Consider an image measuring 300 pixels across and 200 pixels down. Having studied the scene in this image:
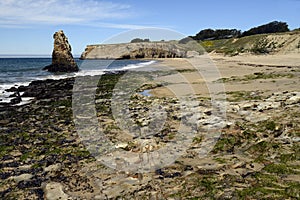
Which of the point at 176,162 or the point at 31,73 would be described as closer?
Answer: the point at 176,162

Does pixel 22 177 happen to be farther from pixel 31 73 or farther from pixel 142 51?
pixel 142 51

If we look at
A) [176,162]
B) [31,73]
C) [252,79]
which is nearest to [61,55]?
[31,73]

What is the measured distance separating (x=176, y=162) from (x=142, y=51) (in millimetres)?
90806

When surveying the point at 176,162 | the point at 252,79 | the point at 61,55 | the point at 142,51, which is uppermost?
the point at 142,51

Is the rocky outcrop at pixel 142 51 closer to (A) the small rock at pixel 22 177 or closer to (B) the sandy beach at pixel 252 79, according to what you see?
(B) the sandy beach at pixel 252 79

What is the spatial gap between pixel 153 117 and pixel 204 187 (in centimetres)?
527

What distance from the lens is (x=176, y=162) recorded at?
612 centimetres

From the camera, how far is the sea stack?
42969mm

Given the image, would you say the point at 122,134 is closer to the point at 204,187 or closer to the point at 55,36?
the point at 204,187

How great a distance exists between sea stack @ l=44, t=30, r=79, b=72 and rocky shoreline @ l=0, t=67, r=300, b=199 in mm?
33793

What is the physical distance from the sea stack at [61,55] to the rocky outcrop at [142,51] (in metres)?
46.0

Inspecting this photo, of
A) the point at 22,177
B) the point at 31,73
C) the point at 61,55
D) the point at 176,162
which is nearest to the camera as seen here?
the point at 22,177

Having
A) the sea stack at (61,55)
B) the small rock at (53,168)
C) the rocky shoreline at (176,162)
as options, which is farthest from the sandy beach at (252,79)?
the sea stack at (61,55)

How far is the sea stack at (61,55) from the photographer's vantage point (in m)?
43.0
